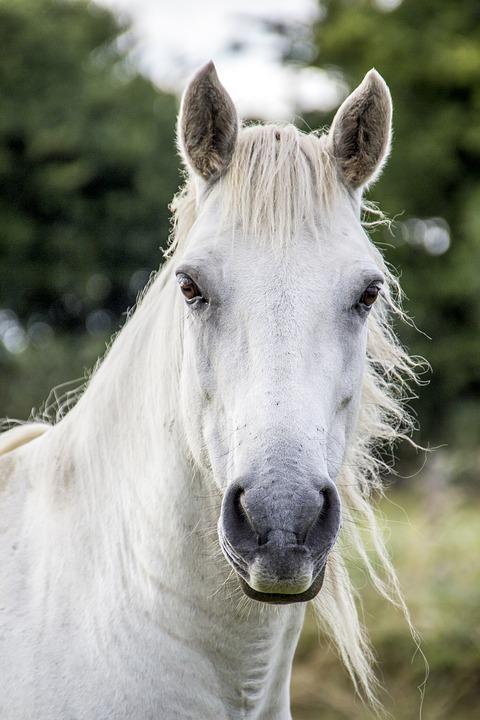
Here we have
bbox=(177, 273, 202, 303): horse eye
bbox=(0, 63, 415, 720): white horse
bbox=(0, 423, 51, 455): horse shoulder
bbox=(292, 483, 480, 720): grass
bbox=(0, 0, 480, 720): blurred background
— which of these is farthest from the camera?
bbox=(0, 0, 480, 720): blurred background

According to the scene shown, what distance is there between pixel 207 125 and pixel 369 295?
68 centimetres

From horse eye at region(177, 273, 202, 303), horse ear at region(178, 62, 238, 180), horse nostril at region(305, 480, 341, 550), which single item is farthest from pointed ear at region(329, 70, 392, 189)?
horse nostril at region(305, 480, 341, 550)

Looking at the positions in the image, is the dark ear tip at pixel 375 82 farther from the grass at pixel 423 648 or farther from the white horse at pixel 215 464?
the grass at pixel 423 648

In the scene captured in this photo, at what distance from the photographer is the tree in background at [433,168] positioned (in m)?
21.2

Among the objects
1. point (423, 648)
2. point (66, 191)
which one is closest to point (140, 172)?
point (66, 191)

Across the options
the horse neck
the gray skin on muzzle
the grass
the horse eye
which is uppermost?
the horse eye

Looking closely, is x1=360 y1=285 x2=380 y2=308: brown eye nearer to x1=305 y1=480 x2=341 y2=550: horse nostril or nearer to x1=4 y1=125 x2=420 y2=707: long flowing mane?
x1=4 y1=125 x2=420 y2=707: long flowing mane

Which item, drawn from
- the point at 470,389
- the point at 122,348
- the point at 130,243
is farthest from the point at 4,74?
the point at 122,348

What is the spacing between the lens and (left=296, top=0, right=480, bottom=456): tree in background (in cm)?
2122

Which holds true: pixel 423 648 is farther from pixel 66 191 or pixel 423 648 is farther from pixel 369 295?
pixel 66 191

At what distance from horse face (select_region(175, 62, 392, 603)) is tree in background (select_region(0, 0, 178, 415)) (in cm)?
1708

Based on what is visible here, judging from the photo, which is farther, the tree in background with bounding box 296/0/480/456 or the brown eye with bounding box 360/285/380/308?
the tree in background with bounding box 296/0/480/456

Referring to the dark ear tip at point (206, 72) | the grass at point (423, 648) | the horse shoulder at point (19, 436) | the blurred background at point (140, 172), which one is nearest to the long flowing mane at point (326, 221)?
the dark ear tip at point (206, 72)

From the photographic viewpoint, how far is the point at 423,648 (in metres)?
6.72
